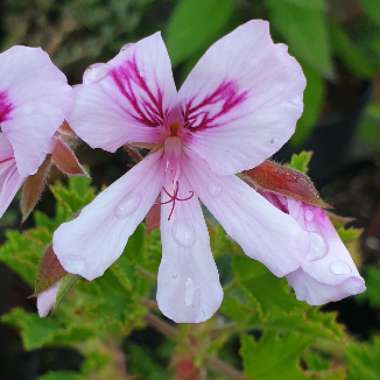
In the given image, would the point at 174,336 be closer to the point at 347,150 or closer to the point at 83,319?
the point at 83,319

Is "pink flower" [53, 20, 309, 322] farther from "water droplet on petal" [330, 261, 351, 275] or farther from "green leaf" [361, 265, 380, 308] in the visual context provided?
"green leaf" [361, 265, 380, 308]

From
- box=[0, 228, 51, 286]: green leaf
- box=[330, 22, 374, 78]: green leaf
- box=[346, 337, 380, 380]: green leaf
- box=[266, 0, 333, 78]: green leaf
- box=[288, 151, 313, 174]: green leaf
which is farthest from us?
box=[330, 22, 374, 78]: green leaf

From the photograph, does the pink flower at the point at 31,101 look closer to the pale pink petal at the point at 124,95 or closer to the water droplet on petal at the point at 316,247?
the pale pink petal at the point at 124,95

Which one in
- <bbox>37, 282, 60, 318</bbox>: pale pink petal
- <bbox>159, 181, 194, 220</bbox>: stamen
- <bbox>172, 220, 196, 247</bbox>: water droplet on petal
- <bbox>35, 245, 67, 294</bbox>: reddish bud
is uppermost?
<bbox>159, 181, 194, 220</bbox>: stamen

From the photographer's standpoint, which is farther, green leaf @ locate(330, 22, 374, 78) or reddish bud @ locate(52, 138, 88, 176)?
green leaf @ locate(330, 22, 374, 78)

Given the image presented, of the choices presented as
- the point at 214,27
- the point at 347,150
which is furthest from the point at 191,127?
the point at 347,150

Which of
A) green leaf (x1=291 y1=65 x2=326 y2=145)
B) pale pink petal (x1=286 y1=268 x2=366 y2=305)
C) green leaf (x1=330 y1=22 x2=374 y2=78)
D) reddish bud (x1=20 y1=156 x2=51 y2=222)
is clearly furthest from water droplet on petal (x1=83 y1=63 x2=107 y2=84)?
green leaf (x1=330 y1=22 x2=374 y2=78)

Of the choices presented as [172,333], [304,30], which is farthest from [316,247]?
[304,30]
